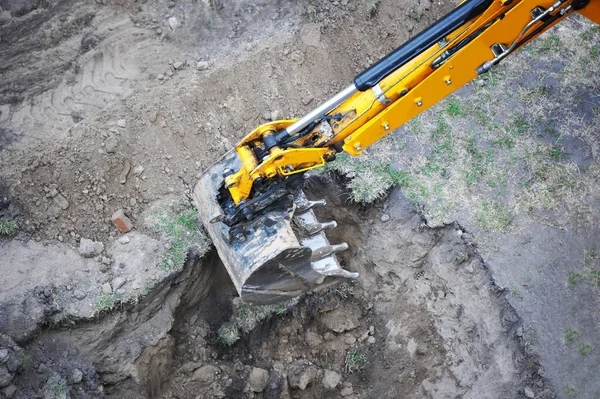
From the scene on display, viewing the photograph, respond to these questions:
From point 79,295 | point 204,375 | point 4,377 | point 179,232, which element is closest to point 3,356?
point 4,377

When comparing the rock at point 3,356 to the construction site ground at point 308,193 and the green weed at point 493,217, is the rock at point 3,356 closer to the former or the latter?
the construction site ground at point 308,193

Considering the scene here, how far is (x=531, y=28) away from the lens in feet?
15.6

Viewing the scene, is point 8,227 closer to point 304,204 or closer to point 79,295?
point 79,295

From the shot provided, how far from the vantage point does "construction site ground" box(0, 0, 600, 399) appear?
19.0 feet

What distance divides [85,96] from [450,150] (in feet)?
15.0

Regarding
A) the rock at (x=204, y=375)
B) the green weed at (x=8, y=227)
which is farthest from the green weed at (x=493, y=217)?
the green weed at (x=8, y=227)

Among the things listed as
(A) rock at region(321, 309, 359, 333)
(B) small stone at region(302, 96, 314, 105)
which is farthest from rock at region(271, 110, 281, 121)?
(A) rock at region(321, 309, 359, 333)

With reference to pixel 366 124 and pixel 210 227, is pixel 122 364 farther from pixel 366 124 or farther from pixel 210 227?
pixel 366 124

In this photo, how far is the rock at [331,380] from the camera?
20.4ft

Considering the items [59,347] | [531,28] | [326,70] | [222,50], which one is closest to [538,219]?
[531,28]

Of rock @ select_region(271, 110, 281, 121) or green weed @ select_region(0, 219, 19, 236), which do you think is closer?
green weed @ select_region(0, 219, 19, 236)

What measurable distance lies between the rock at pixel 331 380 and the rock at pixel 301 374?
12 cm

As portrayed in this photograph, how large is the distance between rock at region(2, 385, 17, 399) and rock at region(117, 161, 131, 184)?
2.51 meters

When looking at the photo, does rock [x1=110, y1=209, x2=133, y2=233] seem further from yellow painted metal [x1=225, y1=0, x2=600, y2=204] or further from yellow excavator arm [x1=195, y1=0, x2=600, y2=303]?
yellow painted metal [x1=225, y1=0, x2=600, y2=204]
